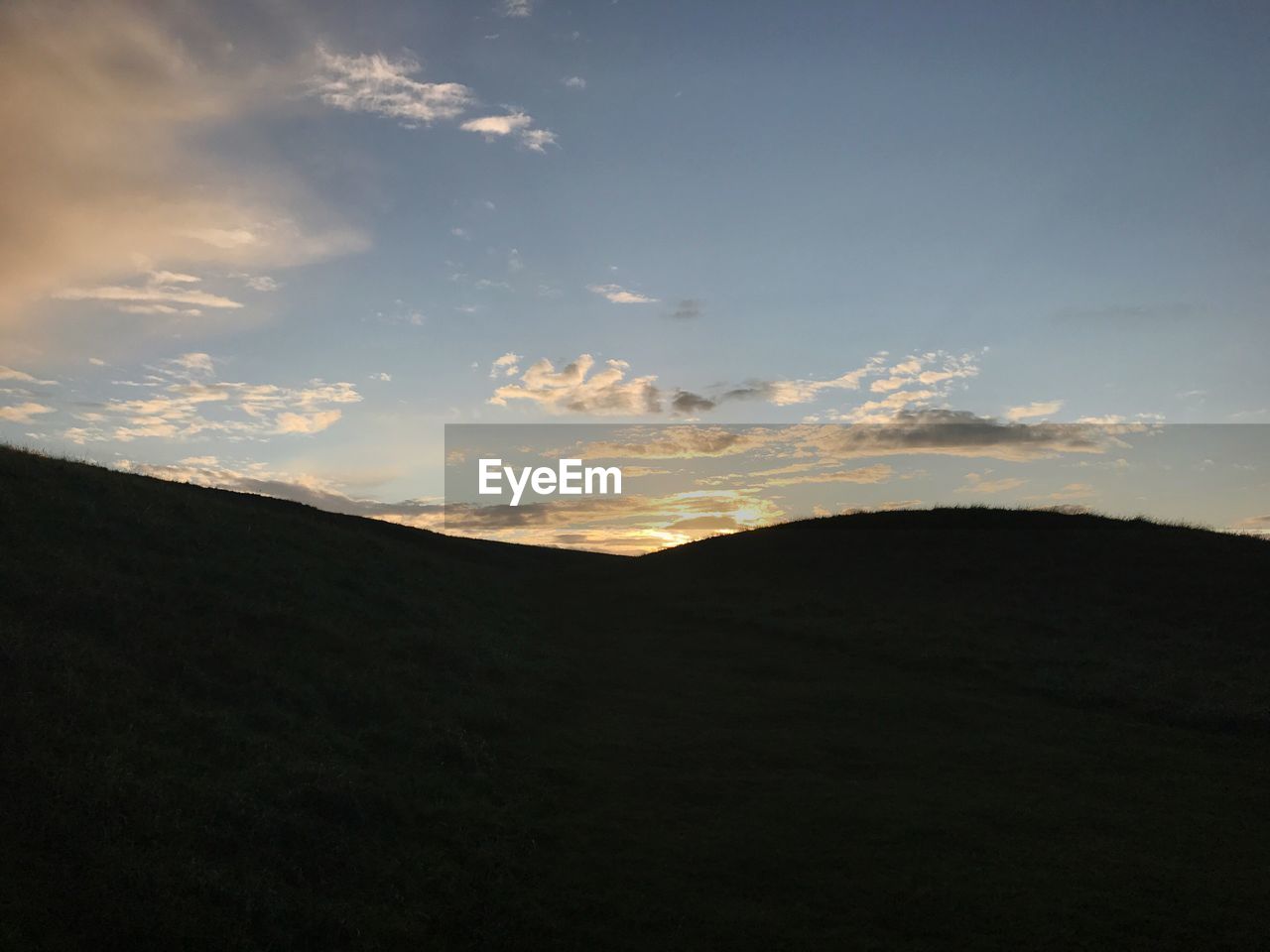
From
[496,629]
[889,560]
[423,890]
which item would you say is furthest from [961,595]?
[423,890]

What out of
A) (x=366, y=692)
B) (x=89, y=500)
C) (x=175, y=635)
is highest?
(x=89, y=500)

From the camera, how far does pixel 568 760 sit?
23672 millimetres

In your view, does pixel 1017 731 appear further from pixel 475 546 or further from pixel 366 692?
pixel 475 546

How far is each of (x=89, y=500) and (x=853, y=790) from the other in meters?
28.3

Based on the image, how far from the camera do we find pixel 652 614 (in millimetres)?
45125

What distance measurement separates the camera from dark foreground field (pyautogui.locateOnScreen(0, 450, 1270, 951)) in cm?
1479

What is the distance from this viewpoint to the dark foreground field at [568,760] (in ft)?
48.5

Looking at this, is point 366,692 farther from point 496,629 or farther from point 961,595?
point 961,595

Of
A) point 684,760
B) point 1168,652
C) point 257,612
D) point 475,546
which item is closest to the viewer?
point 684,760

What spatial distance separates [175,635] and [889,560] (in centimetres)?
4117

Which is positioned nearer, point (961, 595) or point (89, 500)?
point (89, 500)

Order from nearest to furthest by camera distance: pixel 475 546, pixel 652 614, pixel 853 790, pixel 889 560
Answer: pixel 853 790, pixel 652 614, pixel 889 560, pixel 475 546

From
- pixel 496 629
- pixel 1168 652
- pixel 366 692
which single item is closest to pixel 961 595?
pixel 1168 652

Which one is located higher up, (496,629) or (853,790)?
(496,629)
